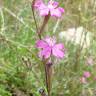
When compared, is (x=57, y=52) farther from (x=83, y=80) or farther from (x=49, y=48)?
(x=83, y=80)

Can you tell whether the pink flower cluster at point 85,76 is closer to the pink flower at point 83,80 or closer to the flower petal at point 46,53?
the pink flower at point 83,80

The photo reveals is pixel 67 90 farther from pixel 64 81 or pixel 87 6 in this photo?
pixel 87 6

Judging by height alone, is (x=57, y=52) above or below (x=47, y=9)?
below

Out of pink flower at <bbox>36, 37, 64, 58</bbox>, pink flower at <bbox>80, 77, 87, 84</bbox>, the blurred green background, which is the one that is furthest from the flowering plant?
pink flower at <bbox>80, 77, 87, 84</bbox>

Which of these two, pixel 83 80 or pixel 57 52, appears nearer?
pixel 57 52

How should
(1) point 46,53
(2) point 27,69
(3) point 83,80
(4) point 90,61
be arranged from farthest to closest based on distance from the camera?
1. (4) point 90,61
2. (3) point 83,80
3. (2) point 27,69
4. (1) point 46,53

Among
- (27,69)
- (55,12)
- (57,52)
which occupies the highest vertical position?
(55,12)

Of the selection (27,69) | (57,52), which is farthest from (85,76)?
(57,52)

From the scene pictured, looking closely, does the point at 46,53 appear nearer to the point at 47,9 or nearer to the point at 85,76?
the point at 47,9

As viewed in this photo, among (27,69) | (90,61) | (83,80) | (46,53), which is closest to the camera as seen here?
(46,53)

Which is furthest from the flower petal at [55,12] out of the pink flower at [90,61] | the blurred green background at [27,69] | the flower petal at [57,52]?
the pink flower at [90,61]
